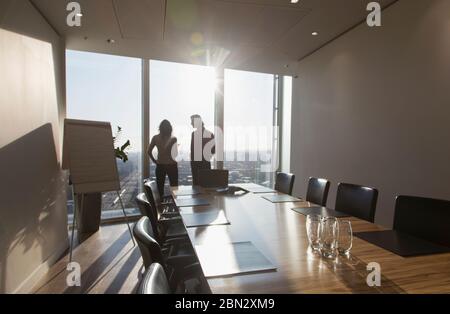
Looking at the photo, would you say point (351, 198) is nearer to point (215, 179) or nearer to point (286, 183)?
point (286, 183)

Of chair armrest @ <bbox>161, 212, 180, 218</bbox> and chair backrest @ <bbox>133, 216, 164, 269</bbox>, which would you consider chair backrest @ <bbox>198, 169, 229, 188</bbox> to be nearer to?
chair armrest @ <bbox>161, 212, 180, 218</bbox>

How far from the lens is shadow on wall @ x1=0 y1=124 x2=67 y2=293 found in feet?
6.99

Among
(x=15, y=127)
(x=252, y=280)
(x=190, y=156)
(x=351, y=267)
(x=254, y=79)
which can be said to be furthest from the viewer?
(x=254, y=79)

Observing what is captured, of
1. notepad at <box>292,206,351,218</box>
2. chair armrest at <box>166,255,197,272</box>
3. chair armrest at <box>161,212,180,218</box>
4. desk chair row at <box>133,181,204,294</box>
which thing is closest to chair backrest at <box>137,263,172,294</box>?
desk chair row at <box>133,181,204,294</box>

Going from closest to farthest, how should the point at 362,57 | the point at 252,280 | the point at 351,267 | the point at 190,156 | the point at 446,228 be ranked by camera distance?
the point at 252,280 < the point at 351,267 < the point at 446,228 < the point at 362,57 < the point at 190,156

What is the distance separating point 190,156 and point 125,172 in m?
1.20

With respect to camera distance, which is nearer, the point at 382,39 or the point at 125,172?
the point at 382,39

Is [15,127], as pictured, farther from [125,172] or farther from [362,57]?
[362,57]

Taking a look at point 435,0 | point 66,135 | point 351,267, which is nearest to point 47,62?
point 66,135

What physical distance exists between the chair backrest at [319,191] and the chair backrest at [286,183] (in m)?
0.30

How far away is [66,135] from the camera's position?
2.95 meters

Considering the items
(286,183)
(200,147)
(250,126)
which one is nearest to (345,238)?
(286,183)

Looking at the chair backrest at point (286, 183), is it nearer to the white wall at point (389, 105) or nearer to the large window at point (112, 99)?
the white wall at point (389, 105)

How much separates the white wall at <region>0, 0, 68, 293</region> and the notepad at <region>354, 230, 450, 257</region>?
8.43 ft
